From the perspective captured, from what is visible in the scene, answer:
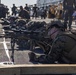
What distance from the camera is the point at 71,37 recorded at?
16.1 ft

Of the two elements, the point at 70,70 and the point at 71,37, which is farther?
the point at 71,37

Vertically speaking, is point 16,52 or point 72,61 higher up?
point 72,61

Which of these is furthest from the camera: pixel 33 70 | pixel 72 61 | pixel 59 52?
pixel 59 52

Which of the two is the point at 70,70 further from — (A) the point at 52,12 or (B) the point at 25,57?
(A) the point at 52,12

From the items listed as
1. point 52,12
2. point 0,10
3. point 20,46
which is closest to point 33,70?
point 20,46

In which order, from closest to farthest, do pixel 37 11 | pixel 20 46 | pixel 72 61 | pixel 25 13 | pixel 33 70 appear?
pixel 33 70 → pixel 72 61 → pixel 20 46 → pixel 25 13 → pixel 37 11

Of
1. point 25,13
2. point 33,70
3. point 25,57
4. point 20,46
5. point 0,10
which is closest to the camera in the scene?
point 33,70

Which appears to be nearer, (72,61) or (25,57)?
(72,61)

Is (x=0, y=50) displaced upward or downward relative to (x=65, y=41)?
downward

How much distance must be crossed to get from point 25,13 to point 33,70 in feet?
60.8

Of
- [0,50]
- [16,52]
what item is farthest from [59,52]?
[0,50]

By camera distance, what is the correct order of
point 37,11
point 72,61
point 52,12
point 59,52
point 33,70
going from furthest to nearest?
point 37,11 < point 52,12 < point 59,52 < point 72,61 < point 33,70

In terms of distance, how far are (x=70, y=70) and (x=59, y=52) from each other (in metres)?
1.95

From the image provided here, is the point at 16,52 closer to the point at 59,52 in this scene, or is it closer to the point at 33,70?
the point at 59,52
